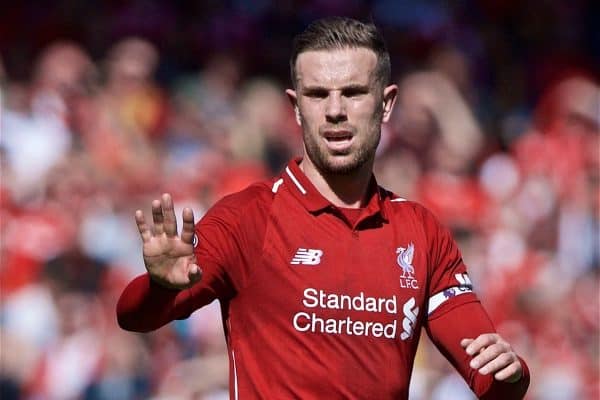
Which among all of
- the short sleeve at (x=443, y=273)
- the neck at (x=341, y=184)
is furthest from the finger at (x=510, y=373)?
the neck at (x=341, y=184)

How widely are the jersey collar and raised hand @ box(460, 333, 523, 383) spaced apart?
1.98 feet

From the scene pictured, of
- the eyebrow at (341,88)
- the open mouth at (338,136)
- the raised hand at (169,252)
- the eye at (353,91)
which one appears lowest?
the raised hand at (169,252)

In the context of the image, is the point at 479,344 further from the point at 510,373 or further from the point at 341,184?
the point at 341,184

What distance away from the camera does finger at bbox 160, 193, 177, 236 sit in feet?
10.6

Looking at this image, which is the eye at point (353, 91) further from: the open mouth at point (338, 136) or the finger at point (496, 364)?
the finger at point (496, 364)

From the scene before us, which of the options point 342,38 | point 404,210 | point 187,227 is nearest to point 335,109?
point 342,38

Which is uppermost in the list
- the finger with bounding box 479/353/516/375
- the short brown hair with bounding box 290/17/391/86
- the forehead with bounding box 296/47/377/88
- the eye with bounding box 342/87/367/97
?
the short brown hair with bounding box 290/17/391/86

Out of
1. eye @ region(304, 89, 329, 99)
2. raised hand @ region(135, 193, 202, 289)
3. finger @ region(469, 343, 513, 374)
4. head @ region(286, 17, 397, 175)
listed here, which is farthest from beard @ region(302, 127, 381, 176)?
finger @ region(469, 343, 513, 374)

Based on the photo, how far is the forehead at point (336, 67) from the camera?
12.5 feet

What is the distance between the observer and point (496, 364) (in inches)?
134

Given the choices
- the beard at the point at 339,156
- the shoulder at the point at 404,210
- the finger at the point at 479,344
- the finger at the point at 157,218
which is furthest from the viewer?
the shoulder at the point at 404,210

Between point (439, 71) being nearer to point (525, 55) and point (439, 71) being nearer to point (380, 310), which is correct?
point (525, 55)

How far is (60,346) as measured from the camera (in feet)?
22.8

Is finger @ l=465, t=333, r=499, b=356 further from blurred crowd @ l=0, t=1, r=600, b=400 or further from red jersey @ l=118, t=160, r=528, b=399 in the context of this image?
blurred crowd @ l=0, t=1, r=600, b=400
